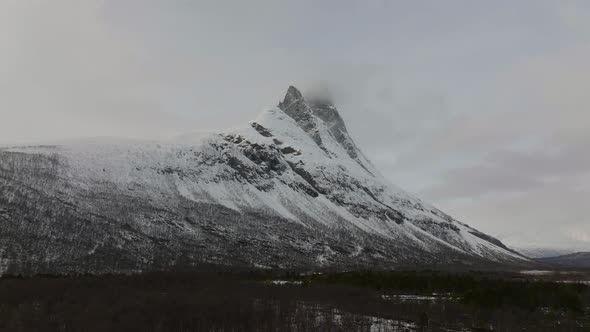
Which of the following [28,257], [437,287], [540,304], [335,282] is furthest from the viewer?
[28,257]

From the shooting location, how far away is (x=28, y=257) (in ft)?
547

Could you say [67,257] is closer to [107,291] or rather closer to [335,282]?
[107,291]

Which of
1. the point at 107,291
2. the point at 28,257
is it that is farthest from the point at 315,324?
the point at 28,257

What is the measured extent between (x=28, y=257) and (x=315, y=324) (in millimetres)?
121383

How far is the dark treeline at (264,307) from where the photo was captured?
82500 mm

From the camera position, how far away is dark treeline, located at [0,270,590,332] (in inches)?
3248

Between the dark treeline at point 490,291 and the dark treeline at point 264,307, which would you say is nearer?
the dark treeline at point 264,307

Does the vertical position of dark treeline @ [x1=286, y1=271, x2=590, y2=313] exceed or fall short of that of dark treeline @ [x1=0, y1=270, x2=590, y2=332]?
it exceeds it

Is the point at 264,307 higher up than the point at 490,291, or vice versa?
the point at 490,291

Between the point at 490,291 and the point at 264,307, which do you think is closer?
the point at 264,307

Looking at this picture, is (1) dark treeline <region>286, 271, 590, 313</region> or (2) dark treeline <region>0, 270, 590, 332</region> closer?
(2) dark treeline <region>0, 270, 590, 332</region>

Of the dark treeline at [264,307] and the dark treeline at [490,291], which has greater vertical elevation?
the dark treeline at [490,291]

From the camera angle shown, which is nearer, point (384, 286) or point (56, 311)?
point (56, 311)

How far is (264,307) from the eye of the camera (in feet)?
330
